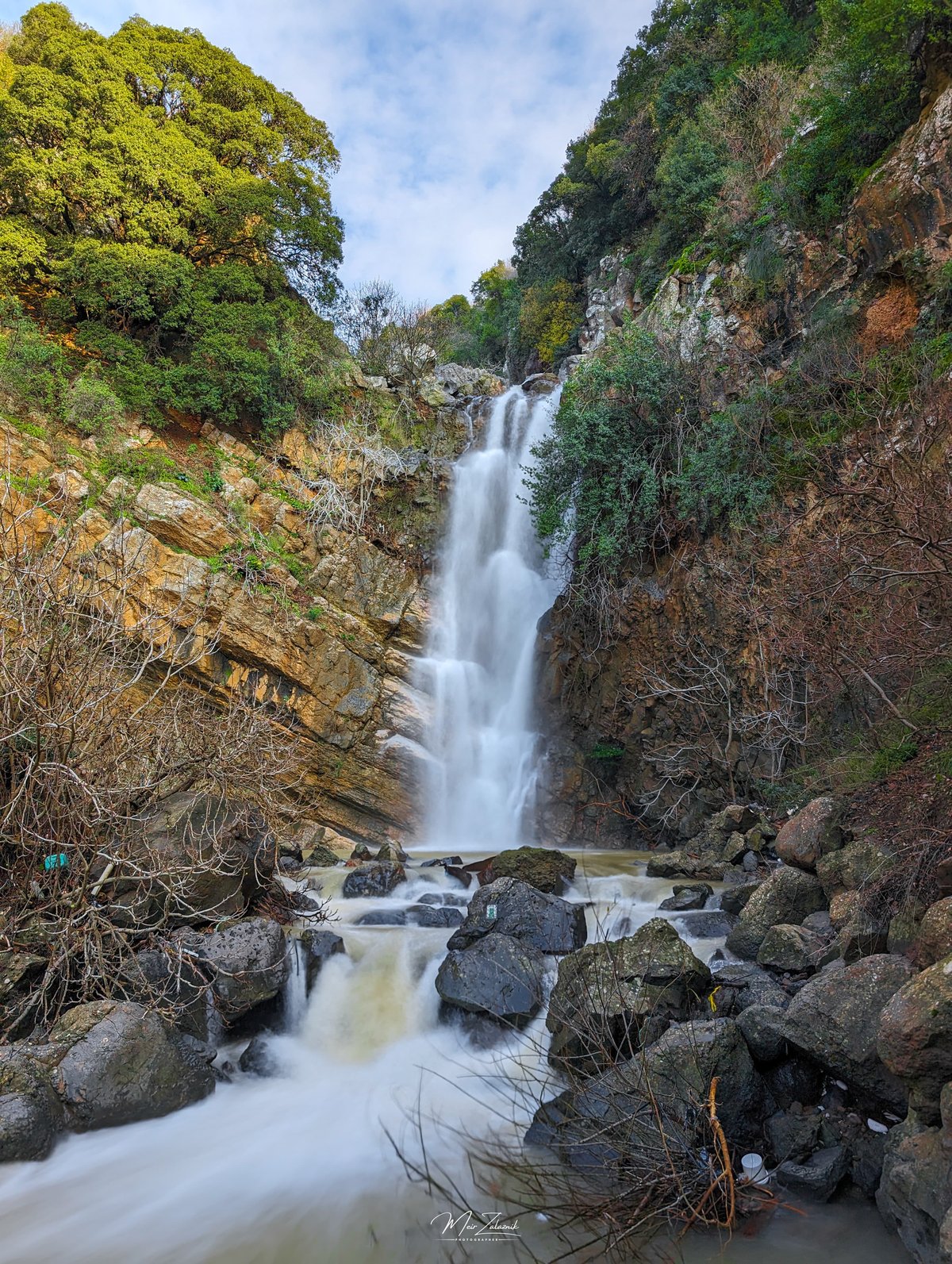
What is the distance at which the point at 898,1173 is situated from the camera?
128 inches

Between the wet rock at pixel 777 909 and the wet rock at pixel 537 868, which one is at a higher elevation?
the wet rock at pixel 777 909

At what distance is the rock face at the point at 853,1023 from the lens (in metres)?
3.82

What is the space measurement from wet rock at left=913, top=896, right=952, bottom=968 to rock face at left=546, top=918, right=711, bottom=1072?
59.4 inches

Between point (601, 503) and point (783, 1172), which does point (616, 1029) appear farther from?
point (601, 503)

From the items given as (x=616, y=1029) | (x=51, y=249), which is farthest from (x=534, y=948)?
(x=51, y=249)

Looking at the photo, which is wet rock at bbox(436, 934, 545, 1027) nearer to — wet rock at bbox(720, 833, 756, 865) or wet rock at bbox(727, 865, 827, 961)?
wet rock at bbox(727, 865, 827, 961)

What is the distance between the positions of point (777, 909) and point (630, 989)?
1.76 meters

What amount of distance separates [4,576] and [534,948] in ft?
18.3

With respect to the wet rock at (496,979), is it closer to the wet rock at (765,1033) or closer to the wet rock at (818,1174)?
the wet rock at (765,1033)

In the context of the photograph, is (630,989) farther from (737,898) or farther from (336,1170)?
(737,898)

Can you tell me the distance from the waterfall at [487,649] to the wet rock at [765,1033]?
8.60 meters

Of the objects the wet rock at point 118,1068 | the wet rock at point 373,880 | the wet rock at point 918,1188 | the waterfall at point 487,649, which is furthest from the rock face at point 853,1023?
the waterfall at point 487,649

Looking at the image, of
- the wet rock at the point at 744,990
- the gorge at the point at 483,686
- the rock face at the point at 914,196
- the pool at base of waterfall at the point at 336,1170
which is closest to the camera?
the pool at base of waterfall at the point at 336,1170

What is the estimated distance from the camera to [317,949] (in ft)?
21.8
